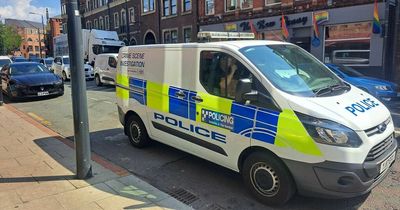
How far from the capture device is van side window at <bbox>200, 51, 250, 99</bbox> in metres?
4.12

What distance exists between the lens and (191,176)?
15.9 ft

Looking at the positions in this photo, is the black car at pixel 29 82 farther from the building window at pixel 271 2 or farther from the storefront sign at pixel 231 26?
the building window at pixel 271 2

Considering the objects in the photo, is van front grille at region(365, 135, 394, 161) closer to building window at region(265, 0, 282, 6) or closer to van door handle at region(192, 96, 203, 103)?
van door handle at region(192, 96, 203, 103)

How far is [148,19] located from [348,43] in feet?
68.5

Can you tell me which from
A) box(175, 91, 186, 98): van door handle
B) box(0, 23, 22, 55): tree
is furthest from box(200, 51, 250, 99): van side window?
box(0, 23, 22, 55): tree

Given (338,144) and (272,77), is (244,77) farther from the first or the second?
(338,144)

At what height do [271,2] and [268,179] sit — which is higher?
[271,2]

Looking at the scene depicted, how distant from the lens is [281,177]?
3.65m

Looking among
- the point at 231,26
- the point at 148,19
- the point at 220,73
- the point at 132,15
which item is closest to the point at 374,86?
the point at 220,73

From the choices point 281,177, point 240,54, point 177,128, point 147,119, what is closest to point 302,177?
point 281,177

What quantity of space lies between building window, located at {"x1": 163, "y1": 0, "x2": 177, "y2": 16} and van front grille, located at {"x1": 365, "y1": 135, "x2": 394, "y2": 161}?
26845mm

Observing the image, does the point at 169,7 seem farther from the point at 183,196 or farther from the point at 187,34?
the point at 183,196

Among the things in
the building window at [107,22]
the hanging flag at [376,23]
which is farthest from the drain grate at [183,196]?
the building window at [107,22]

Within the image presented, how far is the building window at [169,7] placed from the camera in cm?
2910
